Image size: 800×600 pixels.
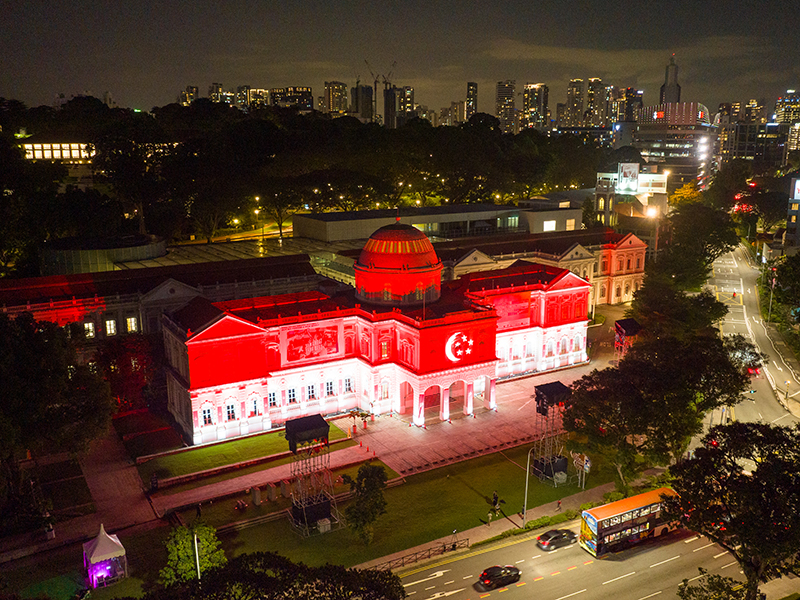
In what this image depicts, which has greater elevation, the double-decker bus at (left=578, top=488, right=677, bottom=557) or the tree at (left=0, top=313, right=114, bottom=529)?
the tree at (left=0, top=313, right=114, bottom=529)

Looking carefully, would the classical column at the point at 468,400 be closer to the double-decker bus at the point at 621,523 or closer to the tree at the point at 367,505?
the double-decker bus at the point at 621,523

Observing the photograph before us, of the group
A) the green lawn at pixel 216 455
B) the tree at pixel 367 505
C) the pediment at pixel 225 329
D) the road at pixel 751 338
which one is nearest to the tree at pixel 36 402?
the green lawn at pixel 216 455

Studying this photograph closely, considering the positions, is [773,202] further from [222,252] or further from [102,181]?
[102,181]

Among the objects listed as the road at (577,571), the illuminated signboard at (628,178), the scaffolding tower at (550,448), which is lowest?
the road at (577,571)

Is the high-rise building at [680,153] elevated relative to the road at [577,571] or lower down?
elevated

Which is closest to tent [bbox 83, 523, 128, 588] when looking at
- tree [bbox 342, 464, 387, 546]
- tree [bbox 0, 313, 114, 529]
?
tree [bbox 0, 313, 114, 529]

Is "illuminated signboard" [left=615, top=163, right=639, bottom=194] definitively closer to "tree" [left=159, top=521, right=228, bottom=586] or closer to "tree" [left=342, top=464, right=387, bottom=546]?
"tree" [left=342, top=464, right=387, bottom=546]
